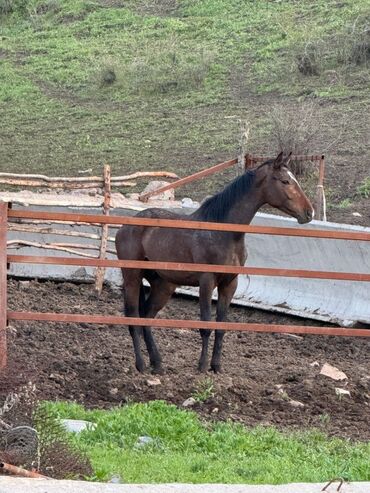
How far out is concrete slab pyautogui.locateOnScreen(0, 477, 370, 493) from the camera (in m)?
5.84

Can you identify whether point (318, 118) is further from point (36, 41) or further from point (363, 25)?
point (36, 41)

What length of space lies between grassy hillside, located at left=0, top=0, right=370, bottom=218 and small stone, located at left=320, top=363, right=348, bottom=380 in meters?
8.97

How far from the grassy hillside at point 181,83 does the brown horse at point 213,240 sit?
7.96 metres

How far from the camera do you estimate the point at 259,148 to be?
76.5 feet

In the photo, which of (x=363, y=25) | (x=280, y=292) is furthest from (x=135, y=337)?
(x=363, y=25)

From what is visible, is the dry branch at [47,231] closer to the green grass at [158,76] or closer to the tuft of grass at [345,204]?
the tuft of grass at [345,204]

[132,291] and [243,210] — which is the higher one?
[243,210]

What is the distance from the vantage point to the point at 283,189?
11750mm

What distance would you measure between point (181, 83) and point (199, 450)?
2335cm

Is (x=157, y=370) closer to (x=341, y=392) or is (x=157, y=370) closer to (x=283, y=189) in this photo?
(x=341, y=392)

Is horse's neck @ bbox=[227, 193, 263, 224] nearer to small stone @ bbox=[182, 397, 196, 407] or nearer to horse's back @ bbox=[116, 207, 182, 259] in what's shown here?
horse's back @ bbox=[116, 207, 182, 259]

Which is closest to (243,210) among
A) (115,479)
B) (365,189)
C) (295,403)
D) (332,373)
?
(332,373)

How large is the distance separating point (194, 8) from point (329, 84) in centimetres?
1114

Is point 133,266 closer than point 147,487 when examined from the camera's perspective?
No
